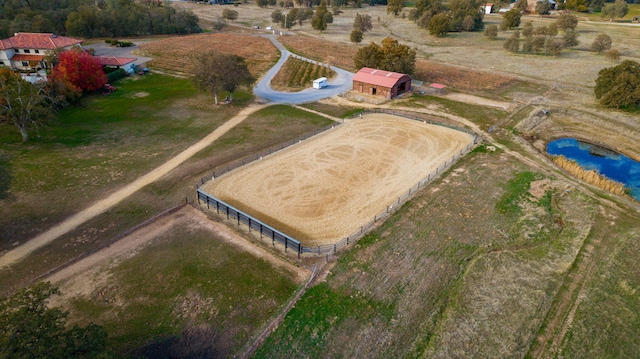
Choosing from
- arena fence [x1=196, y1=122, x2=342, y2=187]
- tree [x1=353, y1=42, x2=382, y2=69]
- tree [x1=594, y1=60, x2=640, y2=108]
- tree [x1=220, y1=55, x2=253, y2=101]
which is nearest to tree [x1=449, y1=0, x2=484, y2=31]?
tree [x1=353, y1=42, x2=382, y2=69]

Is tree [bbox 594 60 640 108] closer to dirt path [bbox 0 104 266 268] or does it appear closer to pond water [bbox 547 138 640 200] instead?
pond water [bbox 547 138 640 200]

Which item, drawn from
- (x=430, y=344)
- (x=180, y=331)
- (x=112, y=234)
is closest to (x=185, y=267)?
(x=180, y=331)

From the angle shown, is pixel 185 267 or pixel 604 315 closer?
pixel 604 315

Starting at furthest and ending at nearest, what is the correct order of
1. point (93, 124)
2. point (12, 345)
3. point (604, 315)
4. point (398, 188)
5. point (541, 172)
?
point (93, 124) → point (541, 172) → point (398, 188) → point (604, 315) → point (12, 345)

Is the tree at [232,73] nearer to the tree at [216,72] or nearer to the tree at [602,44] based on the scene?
the tree at [216,72]

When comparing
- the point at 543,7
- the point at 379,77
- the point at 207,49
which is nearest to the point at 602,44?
the point at 543,7

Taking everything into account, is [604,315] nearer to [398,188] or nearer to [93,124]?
[398,188]
